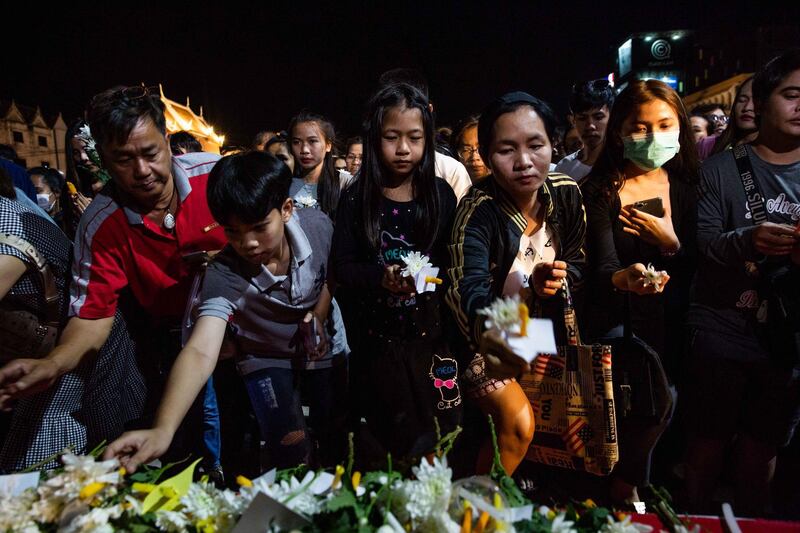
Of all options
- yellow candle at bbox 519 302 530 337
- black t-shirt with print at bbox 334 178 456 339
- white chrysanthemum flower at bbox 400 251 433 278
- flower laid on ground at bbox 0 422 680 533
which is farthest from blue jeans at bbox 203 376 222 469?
yellow candle at bbox 519 302 530 337

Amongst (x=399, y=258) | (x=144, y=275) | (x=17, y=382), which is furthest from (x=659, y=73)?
(x=17, y=382)

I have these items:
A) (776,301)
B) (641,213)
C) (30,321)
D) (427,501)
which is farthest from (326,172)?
(427,501)

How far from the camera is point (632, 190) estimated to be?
7.67ft

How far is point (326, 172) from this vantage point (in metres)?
4.06

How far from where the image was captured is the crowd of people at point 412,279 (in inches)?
78.3

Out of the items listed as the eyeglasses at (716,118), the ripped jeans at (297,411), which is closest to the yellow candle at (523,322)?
the ripped jeans at (297,411)

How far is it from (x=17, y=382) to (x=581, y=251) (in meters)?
2.20

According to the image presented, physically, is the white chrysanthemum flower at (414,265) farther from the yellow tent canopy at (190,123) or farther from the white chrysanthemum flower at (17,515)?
the yellow tent canopy at (190,123)

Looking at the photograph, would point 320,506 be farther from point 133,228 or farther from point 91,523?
point 133,228

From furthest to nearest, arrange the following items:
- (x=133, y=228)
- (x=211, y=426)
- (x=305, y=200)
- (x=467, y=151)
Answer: (x=467, y=151), (x=305, y=200), (x=211, y=426), (x=133, y=228)

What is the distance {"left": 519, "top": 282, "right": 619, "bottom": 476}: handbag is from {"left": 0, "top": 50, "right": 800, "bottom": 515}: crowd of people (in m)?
0.07

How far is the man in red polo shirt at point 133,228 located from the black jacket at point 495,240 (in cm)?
121

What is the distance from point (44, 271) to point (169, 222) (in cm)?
52

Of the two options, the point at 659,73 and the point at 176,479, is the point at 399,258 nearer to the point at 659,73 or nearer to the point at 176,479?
the point at 176,479
